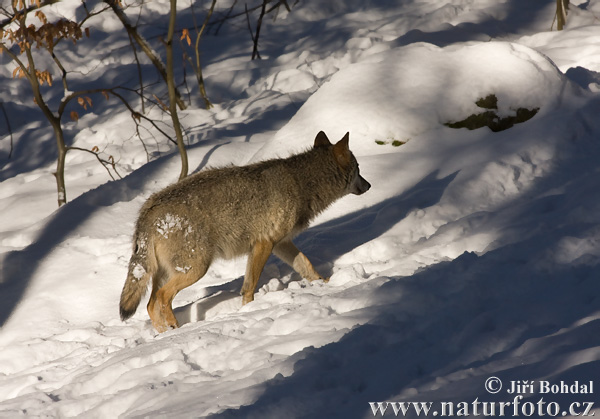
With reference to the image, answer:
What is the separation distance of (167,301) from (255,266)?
32.8 inches

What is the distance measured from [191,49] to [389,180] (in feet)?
32.7

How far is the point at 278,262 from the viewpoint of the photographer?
278 inches

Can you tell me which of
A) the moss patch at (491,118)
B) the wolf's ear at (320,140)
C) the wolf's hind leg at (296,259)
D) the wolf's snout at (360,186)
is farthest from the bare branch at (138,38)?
the wolf's hind leg at (296,259)

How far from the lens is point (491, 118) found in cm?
812

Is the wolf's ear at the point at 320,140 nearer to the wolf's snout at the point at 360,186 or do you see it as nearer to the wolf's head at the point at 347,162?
the wolf's head at the point at 347,162

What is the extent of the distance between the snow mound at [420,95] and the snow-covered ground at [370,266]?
0.09 feet

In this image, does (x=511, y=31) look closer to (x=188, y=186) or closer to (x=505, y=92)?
(x=505, y=92)

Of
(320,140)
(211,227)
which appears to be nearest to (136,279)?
(211,227)

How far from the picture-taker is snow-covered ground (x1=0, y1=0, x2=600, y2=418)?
3.54m

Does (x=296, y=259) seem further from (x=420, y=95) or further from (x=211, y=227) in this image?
(x=420, y=95)

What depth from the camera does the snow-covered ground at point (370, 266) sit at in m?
3.54

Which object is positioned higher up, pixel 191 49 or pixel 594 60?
pixel 191 49

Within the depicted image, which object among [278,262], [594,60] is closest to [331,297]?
[278,262]

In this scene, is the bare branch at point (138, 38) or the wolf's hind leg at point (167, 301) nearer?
the wolf's hind leg at point (167, 301)
